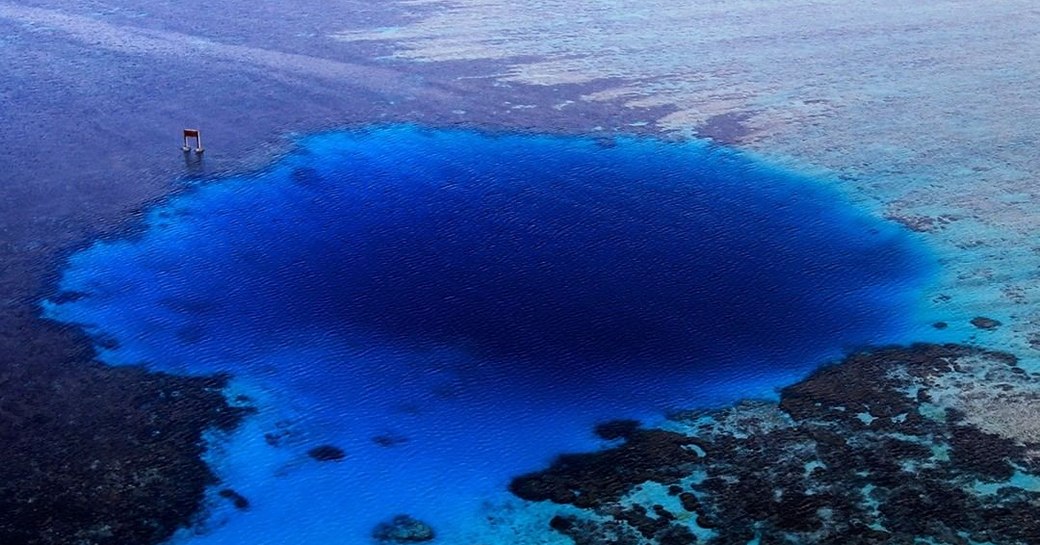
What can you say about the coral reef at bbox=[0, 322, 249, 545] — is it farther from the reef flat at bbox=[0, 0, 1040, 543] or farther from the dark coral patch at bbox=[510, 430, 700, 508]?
the dark coral patch at bbox=[510, 430, 700, 508]

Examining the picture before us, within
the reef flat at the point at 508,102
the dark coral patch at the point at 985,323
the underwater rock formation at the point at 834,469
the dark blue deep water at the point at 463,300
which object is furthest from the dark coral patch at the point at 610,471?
the dark coral patch at the point at 985,323

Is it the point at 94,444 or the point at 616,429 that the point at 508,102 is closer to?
the point at 616,429

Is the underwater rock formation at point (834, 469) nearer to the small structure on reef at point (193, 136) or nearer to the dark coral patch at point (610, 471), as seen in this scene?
the dark coral patch at point (610, 471)

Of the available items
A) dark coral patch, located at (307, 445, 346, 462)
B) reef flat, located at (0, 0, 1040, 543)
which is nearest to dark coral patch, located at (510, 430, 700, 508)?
dark coral patch, located at (307, 445, 346, 462)

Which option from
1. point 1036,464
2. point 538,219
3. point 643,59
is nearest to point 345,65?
point 643,59

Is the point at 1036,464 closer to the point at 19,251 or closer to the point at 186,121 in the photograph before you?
the point at 19,251

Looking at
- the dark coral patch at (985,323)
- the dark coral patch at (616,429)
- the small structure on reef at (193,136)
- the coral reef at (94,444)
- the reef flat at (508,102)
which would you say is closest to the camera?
the coral reef at (94,444)

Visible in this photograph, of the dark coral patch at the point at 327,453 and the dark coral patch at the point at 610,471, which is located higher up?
the dark coral patch at the point at 327,453
